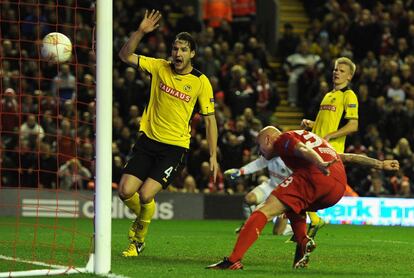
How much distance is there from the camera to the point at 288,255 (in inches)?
497

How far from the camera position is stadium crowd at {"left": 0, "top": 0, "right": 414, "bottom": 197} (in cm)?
2192

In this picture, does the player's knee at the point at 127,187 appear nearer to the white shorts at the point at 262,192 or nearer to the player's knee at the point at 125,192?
the player's knee at the point at 125,192

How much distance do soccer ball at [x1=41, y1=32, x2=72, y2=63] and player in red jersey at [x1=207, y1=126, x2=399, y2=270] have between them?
252 centimetres

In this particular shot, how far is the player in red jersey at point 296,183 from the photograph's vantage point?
34.1ft

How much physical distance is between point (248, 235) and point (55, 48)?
3.15 meters

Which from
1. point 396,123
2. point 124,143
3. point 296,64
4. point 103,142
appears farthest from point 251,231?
point 296,64

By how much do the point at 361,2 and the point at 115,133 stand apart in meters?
9.65

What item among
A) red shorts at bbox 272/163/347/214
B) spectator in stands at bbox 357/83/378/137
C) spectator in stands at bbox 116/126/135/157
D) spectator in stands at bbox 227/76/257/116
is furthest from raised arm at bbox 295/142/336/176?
spectator in stands at bbox 227/76/257/116

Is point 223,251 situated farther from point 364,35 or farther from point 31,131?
point 364,35

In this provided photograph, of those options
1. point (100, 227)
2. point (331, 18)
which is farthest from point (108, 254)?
point (331, 18)

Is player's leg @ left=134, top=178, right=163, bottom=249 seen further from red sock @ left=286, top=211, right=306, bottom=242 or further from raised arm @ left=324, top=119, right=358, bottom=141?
raised arm @ left=324, top=119, right=358, bottom=141

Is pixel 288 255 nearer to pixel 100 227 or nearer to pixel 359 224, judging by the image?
pixel 100 227

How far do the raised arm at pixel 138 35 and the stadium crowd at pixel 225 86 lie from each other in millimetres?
7908

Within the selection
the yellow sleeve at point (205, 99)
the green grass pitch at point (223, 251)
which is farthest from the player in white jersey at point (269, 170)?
the yellow sleeve at point (205, 99)
